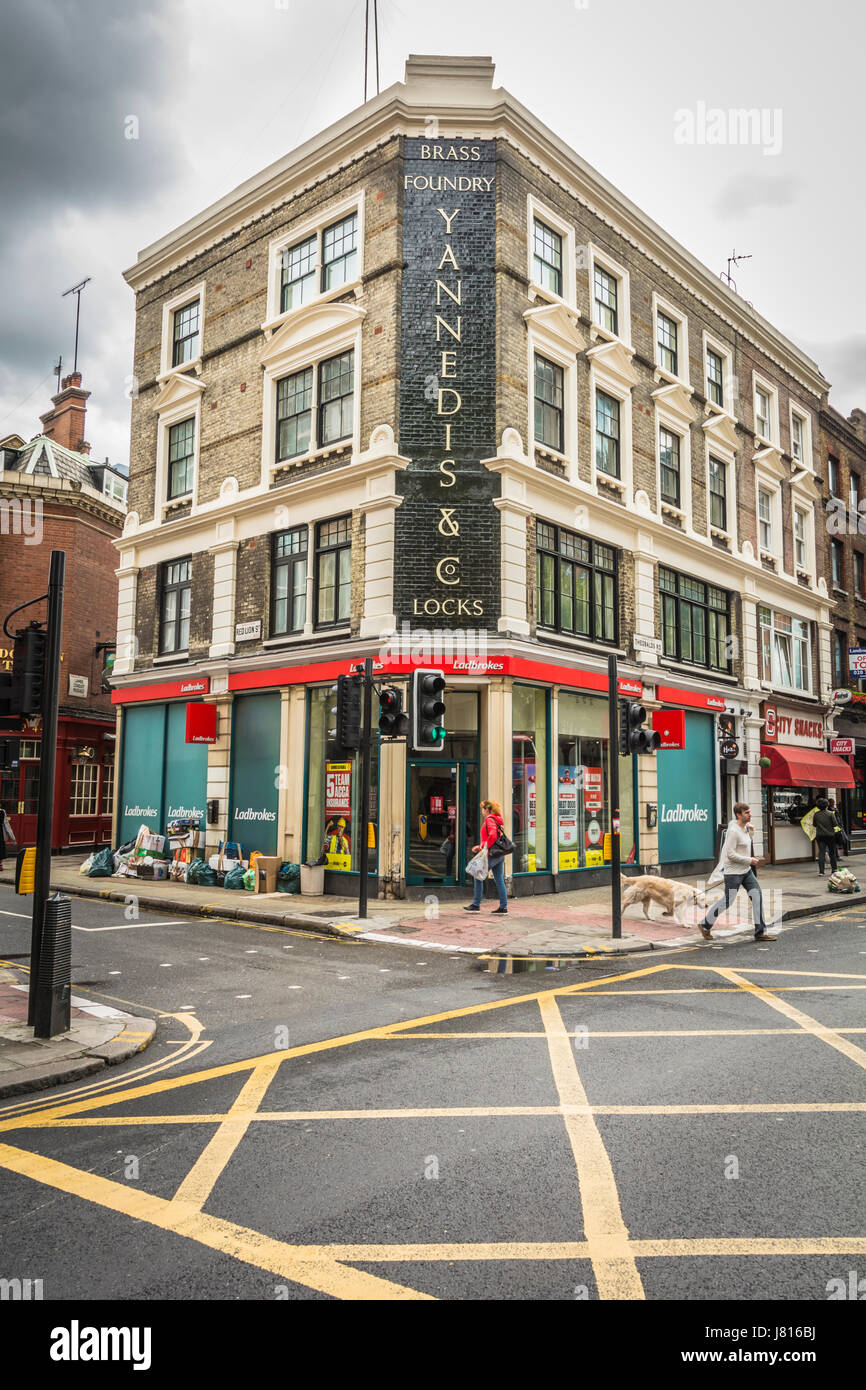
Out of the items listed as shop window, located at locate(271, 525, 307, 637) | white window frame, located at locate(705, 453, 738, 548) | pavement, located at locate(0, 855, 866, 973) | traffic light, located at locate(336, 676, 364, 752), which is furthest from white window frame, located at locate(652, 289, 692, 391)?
traffic light, located at locate(336, 676, 364, 752)

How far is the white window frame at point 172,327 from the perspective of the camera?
72.4 feet

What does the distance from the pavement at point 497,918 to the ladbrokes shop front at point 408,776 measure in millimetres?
848

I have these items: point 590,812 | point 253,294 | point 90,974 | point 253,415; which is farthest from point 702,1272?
point 253,294

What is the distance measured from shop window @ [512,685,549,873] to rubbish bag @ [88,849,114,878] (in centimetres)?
992

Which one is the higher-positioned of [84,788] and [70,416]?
[70,416]

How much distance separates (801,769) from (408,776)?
1465 cm

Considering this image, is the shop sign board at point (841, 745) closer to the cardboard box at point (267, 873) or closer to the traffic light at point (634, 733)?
the traffic light at point (634, 733)

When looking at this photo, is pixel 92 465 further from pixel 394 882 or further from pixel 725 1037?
pixel 725 1037

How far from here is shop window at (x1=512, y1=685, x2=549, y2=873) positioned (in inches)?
662

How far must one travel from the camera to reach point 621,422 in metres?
20.6

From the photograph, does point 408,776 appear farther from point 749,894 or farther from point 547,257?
point 547,257

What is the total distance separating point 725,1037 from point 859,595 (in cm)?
2957

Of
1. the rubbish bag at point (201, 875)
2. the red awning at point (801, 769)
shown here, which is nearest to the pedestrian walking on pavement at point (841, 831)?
the red awning at point (801, 769)
